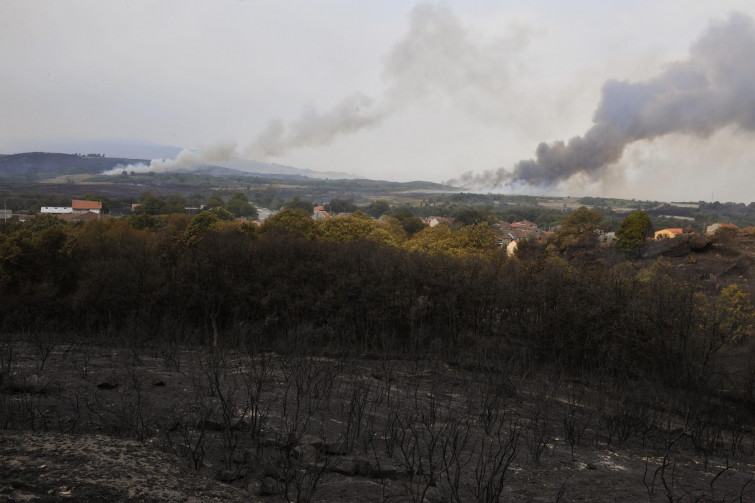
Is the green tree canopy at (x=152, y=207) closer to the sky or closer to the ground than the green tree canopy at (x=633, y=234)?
closer to the ground

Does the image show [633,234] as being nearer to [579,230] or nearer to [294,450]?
[579,230]

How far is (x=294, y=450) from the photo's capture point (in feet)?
25.0

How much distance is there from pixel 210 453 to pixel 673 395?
1688 centimetres

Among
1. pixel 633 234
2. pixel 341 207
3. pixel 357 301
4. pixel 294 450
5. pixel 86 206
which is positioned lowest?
pixel 357 301

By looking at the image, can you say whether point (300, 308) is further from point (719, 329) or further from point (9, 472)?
point (9, 472)

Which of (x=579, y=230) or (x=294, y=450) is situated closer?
(x=294, y=450)

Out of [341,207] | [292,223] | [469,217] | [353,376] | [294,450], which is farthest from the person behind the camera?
[341,207]

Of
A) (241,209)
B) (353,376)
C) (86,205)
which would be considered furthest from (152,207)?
(353,376)

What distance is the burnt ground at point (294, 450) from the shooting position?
6.27 m

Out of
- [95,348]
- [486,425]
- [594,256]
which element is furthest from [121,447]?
[594,256]

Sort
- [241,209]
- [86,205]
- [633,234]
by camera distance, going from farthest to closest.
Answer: [241,209]
[86,205]
[633,234]

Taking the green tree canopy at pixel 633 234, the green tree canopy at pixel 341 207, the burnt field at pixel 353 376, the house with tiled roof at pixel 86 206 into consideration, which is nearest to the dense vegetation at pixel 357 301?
the burnt field at pixel 353 376

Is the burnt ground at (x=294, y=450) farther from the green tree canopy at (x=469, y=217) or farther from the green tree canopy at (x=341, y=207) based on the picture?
the green tree canopy at (x=341, y=207)

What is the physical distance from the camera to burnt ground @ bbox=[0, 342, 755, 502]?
6266 mm
